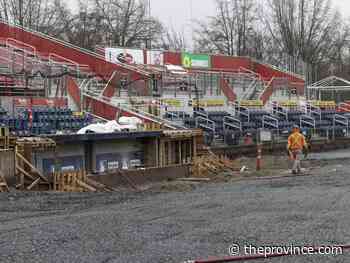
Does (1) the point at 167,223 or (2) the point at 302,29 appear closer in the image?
(1) the point at 167,223

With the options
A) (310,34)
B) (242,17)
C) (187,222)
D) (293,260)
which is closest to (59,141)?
(187,222)

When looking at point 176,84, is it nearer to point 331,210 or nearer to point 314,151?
point 314,151

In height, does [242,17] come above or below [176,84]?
above

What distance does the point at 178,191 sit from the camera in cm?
2084

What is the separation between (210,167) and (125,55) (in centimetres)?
2162

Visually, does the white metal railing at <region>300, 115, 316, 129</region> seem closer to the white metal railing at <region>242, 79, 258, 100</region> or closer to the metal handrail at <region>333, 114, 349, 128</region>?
the metal handrail at <region>333, 114, 349, 128</region>

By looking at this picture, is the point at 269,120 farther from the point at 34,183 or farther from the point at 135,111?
the point at 34,183

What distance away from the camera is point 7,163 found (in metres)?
20.8

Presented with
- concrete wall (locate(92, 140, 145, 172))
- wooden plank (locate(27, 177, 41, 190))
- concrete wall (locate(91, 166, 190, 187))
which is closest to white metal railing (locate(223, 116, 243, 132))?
concrete wall (locate(92, 140, 145, 172))

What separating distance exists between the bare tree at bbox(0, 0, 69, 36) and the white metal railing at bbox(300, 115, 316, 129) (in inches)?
938

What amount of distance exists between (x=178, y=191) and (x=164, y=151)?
332 inches

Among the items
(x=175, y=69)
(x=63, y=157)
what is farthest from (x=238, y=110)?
(x=63, y=157)

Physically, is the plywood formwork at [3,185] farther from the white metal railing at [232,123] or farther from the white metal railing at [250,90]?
the white metal railing at [250,90]

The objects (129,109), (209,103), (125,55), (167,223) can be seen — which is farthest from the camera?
(125,55)
